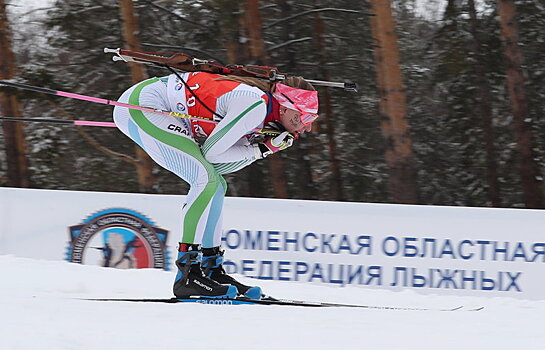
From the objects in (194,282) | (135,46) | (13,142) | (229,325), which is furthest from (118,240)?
(13,142)

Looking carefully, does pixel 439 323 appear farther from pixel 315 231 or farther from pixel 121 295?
pixel 315 231

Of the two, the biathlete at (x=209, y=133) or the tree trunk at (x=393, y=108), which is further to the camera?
the tree trunk at (x=393, y=108)

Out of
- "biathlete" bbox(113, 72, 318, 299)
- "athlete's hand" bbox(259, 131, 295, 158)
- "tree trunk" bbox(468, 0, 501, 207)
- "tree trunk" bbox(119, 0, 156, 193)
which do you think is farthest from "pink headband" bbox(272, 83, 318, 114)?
"tree trunk" bbox(468, 0, 501, 207)

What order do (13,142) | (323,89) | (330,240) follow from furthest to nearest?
(323,89) < (13,142) < (330,240)

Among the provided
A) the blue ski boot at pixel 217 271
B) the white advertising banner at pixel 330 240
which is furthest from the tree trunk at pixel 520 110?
the blue ski boot at pixel 217 271

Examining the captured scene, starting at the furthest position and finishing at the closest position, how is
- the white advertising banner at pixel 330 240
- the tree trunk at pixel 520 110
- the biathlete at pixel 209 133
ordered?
the tree trunk at pixel 520 110, the white advertising banner at pixel 330 240, the biathlete at pixel 209 133

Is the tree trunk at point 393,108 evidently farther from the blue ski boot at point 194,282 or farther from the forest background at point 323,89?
the blue ski boot at point 194,282

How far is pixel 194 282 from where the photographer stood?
13.7 ft

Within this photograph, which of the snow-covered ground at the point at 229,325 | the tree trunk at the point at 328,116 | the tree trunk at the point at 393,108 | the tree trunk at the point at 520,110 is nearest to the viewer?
the snow-covered ground at the point at 229,325

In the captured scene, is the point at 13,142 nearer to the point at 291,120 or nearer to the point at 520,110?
the point at 520,110

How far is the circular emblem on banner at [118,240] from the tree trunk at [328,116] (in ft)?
26.3

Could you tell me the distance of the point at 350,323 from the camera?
374 cm

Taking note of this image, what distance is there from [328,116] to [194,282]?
1114 centimetres

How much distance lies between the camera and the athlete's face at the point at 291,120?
4203mm
